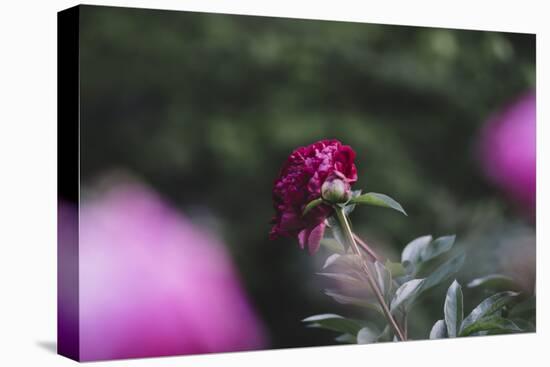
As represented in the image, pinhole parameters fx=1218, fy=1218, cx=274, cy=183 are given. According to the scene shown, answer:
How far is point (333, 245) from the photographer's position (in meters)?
5.70

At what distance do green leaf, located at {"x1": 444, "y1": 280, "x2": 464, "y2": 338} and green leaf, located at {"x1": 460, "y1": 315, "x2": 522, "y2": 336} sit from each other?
0.15ft

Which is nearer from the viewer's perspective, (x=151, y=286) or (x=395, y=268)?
(x=151, y=286)

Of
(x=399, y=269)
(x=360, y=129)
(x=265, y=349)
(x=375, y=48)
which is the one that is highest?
(x=375, y=48)

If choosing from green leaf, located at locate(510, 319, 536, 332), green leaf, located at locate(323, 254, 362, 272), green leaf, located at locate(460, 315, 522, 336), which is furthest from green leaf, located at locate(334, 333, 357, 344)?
green leaf, located at locate(510, 319, 536, 332)

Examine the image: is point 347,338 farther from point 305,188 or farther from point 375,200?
point 305,188

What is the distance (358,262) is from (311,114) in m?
0.74

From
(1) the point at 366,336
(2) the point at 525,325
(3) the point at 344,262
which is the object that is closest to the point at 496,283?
(2) the point at 525,325

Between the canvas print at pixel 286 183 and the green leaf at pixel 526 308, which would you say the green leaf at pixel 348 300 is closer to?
the canvas print at pixel 286 183

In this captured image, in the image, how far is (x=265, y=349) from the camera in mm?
5676

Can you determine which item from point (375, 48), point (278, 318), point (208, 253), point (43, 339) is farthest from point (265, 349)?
point (375, 48)

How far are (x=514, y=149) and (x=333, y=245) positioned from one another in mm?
1248

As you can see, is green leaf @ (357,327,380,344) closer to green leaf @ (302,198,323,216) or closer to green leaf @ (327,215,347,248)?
green leaf @ (327,215,347,248)

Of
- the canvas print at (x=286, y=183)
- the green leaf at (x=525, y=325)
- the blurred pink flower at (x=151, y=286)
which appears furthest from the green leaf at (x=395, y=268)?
the green leaf at (x=525, y=325)

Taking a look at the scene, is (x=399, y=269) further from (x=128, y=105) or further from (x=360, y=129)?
(x=128, y=105)
